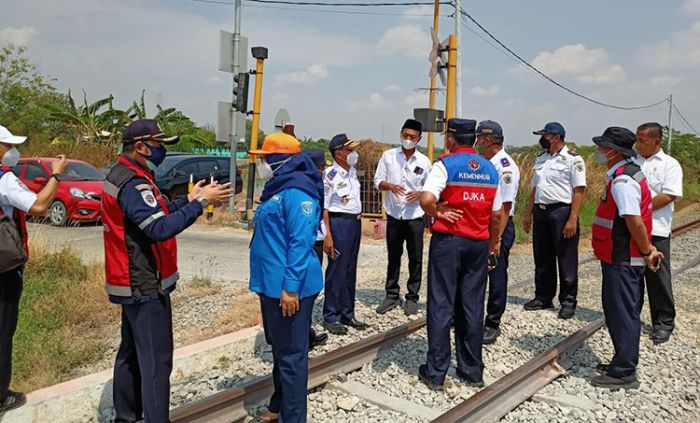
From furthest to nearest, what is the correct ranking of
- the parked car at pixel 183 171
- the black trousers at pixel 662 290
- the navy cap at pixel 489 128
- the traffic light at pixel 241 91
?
the parked car at pixel 183 171 < the traffic light at pixel 241 91 < the black trousers at pixel 662 290 < the navy cap at pixel 489 128

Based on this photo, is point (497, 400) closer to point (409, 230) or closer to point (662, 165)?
point (409, 230)

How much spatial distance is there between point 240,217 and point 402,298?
8903mm

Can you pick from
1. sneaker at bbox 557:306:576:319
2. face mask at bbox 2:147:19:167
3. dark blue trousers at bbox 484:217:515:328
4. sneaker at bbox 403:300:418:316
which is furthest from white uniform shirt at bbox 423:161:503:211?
sneaker at bbox 557:306:576:319

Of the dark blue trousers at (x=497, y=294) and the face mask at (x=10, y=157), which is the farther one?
the dark blue trousers at (x=497, y=294)

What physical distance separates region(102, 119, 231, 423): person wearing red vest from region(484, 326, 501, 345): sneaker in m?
3.40

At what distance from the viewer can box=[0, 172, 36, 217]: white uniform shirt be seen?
11.7 feet

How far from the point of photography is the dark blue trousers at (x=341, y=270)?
5.90m

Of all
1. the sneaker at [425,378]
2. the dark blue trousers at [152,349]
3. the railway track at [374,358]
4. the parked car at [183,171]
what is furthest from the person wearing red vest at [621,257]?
the parked car at [183,171]

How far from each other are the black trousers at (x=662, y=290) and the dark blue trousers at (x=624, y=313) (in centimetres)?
147

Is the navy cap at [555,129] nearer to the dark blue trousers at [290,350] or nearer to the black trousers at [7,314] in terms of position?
the dark blue trousers at [290,350]

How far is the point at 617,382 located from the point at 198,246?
8910mm

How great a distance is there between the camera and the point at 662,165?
589 cm

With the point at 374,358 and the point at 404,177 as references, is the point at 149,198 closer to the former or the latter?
the point at 374,358

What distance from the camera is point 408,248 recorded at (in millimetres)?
6543
